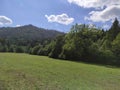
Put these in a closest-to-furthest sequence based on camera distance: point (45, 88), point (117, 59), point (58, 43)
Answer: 1. point (45, 88)
2. point (117, 59)
3. point (58, 43)

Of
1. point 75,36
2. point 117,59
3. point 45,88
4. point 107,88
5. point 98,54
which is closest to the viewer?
point 45,88

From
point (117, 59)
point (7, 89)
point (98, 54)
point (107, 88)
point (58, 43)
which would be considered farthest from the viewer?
point (58, 43)

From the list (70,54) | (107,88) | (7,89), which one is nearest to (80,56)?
(70,54)

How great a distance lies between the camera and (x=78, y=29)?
198 feet

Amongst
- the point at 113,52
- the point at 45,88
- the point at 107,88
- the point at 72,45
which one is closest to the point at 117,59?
the point at 113,52

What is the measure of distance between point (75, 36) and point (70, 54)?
17.3ft

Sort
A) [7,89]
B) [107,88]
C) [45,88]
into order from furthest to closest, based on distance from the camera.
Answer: [107,88] < [45,88] < [7,89]

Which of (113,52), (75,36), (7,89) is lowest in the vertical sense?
(7,89)

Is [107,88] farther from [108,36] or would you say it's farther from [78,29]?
[108,36]

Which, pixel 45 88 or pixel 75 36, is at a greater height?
pixel 75 36

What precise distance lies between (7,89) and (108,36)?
56.5m

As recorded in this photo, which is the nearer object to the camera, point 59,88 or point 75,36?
point 59,88

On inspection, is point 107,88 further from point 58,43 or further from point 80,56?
point 58,43

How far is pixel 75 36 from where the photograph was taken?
5934 centimetres
